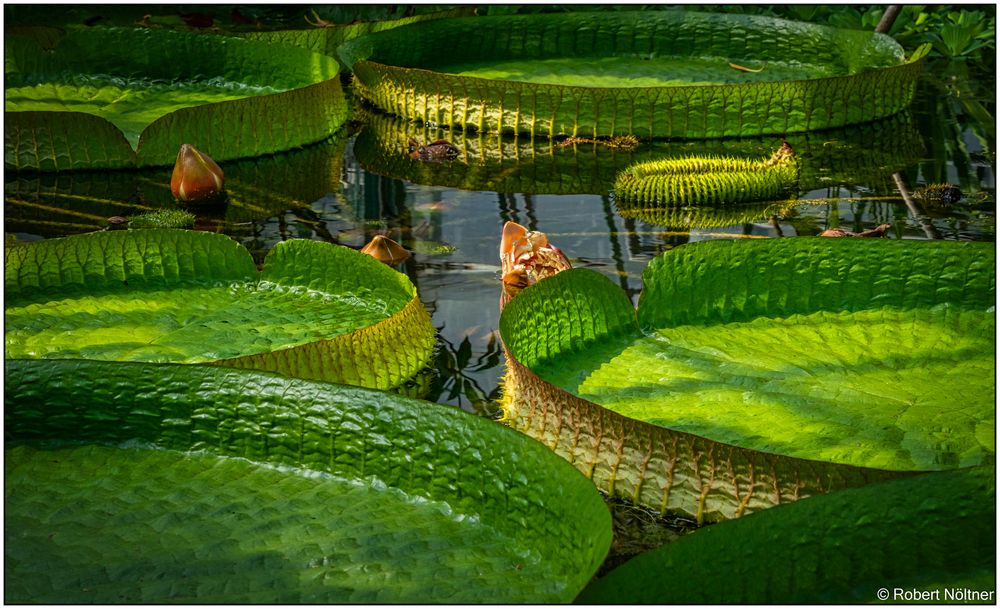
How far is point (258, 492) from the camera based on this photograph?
7.47 ft

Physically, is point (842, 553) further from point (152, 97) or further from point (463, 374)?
point (152, 97)

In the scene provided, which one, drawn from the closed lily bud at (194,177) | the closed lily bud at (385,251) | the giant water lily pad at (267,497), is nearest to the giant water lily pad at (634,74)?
the closed lily bud at (194,177)

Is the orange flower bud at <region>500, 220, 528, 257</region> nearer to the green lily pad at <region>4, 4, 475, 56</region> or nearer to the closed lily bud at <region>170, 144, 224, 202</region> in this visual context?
the closed lily bud at <region>170, 144, 224, 202</region>

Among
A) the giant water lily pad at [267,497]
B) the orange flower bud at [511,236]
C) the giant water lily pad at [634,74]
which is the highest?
the giant water lily pad at [634,74]

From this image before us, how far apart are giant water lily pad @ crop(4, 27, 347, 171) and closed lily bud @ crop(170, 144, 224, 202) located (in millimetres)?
456

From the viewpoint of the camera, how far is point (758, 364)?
9.52ft

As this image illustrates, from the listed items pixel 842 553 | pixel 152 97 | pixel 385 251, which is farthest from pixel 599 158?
pixel 842 553

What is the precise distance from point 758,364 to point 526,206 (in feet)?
6.81

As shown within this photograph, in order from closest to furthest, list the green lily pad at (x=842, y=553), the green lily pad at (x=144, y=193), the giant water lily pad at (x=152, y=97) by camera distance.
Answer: the green lily pad at (x=842, y=553) < the green lily pad at (x=144, y=193) < the giant water lily pad at (x=152, y=97)

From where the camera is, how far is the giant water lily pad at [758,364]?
8.04 feet

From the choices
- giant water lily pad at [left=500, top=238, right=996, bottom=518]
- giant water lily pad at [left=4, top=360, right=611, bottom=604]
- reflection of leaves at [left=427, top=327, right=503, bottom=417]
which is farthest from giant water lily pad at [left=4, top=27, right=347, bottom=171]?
giant water lily pad at [left=4, top=360, right=611, bottom=604]

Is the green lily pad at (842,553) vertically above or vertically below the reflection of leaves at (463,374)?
above

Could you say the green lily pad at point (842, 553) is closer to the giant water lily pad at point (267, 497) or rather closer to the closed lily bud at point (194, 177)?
the giant water lily pad at point (267, 497)

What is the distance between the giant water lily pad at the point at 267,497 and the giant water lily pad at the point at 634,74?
3640 millimetres
